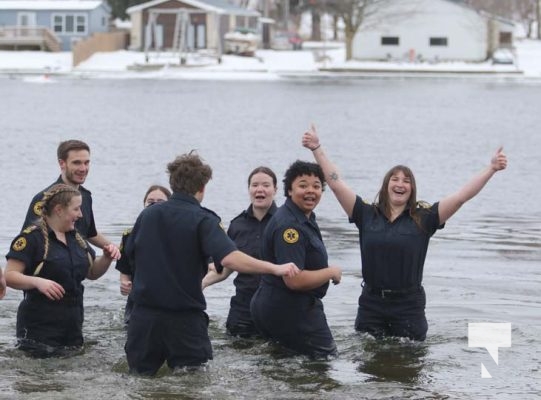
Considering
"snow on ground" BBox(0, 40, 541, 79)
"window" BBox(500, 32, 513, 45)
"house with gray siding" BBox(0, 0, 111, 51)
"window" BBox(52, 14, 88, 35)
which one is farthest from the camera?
"window" BBox(500, 32, 513, 45)

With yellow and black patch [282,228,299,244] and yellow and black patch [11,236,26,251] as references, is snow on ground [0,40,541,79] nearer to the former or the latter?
yellow and black patch [11,236,26,251]

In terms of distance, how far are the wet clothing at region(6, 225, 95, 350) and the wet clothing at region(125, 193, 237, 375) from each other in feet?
2.85

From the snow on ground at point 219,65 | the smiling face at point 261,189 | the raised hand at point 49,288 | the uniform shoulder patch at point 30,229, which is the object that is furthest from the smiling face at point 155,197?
the snow on ground at point 219,65

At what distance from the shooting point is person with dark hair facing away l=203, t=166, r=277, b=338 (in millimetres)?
11320

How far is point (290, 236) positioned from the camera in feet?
32.5

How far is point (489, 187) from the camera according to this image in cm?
2898

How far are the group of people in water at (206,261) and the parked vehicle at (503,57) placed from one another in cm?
8755

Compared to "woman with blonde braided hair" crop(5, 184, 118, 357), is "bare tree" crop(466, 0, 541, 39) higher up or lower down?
higher up

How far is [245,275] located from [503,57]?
8966 cm

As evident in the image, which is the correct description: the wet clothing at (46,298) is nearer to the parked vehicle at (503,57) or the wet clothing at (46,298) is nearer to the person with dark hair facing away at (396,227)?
the person with dark hair facing away at (396,227)

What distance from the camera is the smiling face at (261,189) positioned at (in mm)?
11277

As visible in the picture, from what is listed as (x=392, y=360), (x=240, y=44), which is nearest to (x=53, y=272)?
(x=392, y=360)

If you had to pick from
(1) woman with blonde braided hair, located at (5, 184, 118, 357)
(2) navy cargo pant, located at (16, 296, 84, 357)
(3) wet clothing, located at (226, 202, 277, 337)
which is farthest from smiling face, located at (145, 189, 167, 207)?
(2) navy cargo pant, located at (16, 296, 84, 357)

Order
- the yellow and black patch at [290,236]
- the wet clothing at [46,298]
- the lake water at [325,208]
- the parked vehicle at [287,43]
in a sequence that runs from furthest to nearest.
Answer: the parked vehicle at [287,43] → the lake water at [325,208] → the wet clothing at [46,298] → the yellow and black patch at [290,236]
